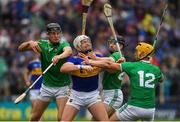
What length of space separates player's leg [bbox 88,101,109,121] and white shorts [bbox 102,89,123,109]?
161cm

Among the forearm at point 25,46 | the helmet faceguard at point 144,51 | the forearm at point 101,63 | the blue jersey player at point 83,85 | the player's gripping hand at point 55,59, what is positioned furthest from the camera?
the forearm at point 25,46

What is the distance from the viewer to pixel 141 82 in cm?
1397

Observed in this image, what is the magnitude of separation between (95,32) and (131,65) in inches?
500

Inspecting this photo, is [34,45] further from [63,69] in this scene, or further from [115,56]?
[115,56]

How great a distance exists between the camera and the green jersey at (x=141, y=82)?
1398 cm

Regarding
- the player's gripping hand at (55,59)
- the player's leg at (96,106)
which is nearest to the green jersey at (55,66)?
the player's gripping hand at (55,59)

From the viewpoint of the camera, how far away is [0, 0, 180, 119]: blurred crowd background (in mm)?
25391

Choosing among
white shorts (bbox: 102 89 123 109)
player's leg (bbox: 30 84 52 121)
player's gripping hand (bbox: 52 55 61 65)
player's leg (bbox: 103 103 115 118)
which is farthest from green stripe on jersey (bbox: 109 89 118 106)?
player's gripping hand (bbox: 52 55 61 65)

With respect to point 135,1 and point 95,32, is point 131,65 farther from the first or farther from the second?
point 135,1

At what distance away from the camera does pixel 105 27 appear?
88.8ft

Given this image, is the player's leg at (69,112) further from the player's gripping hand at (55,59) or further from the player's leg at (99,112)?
the player's gripping hand at (55,59)

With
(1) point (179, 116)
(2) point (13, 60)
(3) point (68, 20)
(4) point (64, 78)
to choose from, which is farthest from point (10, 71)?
(4) point (64, 78)

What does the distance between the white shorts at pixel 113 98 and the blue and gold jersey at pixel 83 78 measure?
154 cm

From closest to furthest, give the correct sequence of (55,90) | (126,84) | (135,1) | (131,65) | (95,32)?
(131,65)
(55,90)
(126,84)
(95,32)
(135,1)
